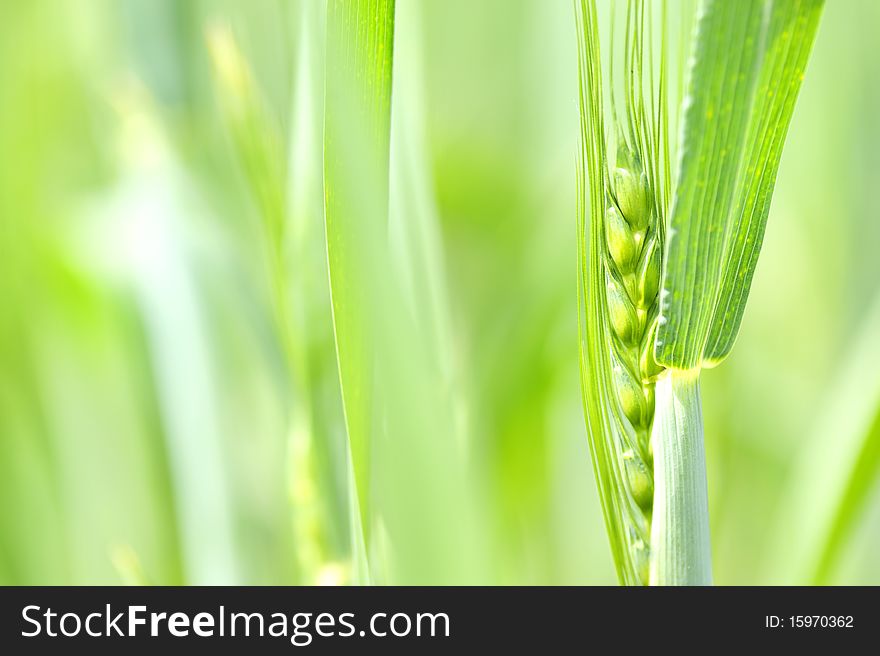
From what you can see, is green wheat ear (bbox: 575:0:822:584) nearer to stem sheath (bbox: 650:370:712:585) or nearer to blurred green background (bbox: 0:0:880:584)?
stem sheath (bbox: 650:370:712:585)

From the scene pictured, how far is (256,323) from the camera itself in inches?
24.6

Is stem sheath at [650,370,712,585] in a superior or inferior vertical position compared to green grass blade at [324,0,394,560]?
inferior

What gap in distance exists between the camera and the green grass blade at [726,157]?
0.22 meters

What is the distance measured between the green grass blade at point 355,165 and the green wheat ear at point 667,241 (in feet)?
0.21

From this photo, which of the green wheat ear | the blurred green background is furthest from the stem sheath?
the blurred green background

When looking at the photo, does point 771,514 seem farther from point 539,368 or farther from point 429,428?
point 429,428

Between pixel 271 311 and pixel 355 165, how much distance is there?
1.24ft

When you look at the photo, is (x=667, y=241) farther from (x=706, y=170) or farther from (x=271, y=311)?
(x=271, y=311)

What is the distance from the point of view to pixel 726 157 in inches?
9.0

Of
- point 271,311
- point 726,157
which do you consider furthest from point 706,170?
point 271,311

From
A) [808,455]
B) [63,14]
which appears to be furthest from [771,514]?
[63,14]

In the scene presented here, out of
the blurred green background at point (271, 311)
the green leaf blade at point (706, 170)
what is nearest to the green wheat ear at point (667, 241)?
the green leaf blade at point (706, 170)

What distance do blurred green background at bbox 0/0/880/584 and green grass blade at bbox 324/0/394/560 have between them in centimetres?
25

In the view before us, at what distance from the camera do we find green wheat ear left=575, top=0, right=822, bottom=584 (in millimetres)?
222
